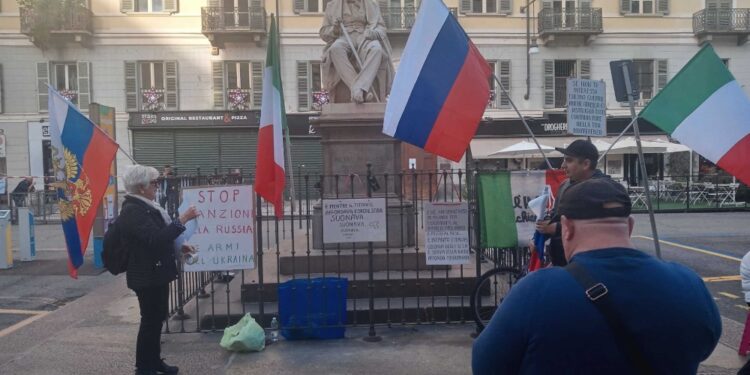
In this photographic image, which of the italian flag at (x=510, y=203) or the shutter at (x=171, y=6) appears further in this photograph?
the shutter at (x=171, y=6)

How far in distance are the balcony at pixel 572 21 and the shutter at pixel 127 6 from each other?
19.1 meters

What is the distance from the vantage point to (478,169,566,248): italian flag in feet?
21.0

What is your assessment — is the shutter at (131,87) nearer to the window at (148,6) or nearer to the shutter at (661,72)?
the window at (148,6)

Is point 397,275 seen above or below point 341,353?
above

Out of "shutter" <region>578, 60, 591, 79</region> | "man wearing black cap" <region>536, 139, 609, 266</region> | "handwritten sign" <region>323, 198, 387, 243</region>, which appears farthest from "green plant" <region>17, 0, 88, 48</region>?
"man wearing black cap" <region>536, 139, 609, 266</region>

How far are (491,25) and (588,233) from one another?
2965 centimetres

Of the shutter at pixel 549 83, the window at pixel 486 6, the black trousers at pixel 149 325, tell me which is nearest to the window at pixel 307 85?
the window at pixel 486 6

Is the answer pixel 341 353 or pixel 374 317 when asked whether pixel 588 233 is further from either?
pixel 374 317

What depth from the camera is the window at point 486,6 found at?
3002cm

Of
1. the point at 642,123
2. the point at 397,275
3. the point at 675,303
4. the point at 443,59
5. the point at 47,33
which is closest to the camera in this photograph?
the point at 675,303

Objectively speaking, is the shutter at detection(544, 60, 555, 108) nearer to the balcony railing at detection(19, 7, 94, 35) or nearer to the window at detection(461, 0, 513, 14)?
the window at detection(461, 0, 513, 14)

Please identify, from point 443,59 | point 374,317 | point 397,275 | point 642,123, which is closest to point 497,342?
point 443,59

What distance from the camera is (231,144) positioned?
29594 millimetres

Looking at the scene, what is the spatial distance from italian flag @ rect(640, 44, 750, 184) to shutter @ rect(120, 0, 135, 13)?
92.4ft
